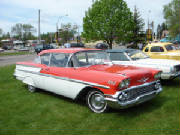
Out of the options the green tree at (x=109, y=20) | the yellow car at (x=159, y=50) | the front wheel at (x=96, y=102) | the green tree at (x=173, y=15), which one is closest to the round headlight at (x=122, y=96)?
the front wheel at (x=96, y=102)

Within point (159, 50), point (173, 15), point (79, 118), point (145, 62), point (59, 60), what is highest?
point (173, 15)

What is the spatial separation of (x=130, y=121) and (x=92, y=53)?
7.17ft

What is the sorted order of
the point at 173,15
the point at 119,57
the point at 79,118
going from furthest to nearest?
the point at 173,15 < the point at 119,57 < the point at 79,118

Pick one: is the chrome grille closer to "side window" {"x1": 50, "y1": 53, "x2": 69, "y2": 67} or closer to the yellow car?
"side window" {"x1": 50, "y1": 53, "x2": 69, "y2": 67}

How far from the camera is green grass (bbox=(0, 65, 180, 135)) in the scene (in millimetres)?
3593

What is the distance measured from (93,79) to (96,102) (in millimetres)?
577

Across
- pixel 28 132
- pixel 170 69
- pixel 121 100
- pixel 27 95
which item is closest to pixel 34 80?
pixel 27 95

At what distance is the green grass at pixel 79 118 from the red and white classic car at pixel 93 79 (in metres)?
0.34

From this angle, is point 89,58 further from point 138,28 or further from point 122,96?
point 138,28

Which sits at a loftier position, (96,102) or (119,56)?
(119,56)

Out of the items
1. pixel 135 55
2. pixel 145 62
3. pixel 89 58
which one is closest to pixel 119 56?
pixel 135 55

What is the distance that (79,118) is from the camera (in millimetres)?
4172

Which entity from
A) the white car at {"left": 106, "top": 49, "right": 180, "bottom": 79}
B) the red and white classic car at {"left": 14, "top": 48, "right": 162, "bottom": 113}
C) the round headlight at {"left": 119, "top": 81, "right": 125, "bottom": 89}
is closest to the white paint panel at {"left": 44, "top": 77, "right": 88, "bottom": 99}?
the red and white classic car at {"left": 14, "top": 48, "right": 162, "bottom": 113}

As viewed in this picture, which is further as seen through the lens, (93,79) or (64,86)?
A: (64,86)
